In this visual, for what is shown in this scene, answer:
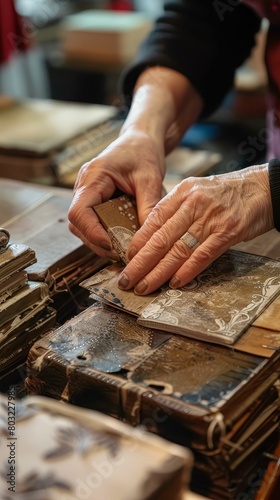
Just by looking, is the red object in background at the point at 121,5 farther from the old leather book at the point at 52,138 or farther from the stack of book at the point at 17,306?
the stack of book at the point at 17,306

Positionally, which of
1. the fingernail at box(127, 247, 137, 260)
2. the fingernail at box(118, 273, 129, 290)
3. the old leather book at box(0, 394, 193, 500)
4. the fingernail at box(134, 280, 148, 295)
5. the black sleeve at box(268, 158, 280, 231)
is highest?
the old leather book at box(0, 394, 193, 500)

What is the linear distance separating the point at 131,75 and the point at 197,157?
0.56 m

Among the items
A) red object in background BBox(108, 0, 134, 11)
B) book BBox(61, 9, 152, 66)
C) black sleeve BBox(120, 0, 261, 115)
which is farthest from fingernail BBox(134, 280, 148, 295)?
red object in background BBox(108, 0, 134, 11)

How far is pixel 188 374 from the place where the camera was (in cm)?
99

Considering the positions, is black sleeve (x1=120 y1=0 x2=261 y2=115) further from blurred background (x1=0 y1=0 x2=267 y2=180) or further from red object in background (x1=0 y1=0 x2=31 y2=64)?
red object in background (x1=0 y1=0 x2=31 y2=64)

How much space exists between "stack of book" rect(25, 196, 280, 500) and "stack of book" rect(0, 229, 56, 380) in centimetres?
10

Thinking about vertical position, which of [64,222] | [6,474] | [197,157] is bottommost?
[197,157]

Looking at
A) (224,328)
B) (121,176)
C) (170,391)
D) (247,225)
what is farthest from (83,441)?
(121,176)

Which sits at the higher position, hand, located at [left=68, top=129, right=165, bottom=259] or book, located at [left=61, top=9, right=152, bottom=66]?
hand, located at [left=68, top=129, right=165, bottom=259]

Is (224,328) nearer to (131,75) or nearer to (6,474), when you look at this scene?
(6,474)

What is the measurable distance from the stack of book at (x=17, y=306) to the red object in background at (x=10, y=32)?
241cm

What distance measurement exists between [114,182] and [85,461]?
2.62 feet

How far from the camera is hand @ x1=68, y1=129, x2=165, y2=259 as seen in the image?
1.35 metres

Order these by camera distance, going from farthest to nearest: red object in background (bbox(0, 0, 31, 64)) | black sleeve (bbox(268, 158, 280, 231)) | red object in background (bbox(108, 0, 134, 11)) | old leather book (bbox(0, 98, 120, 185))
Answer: red object in background (bbox(108, 0, 134, 11)) < red object in background (bbox(0, 0, 31, 64)) < old leather book (bbox(0, 98, 120, 185)) < black sleeve (bbox(268, 158, 280, 231))
